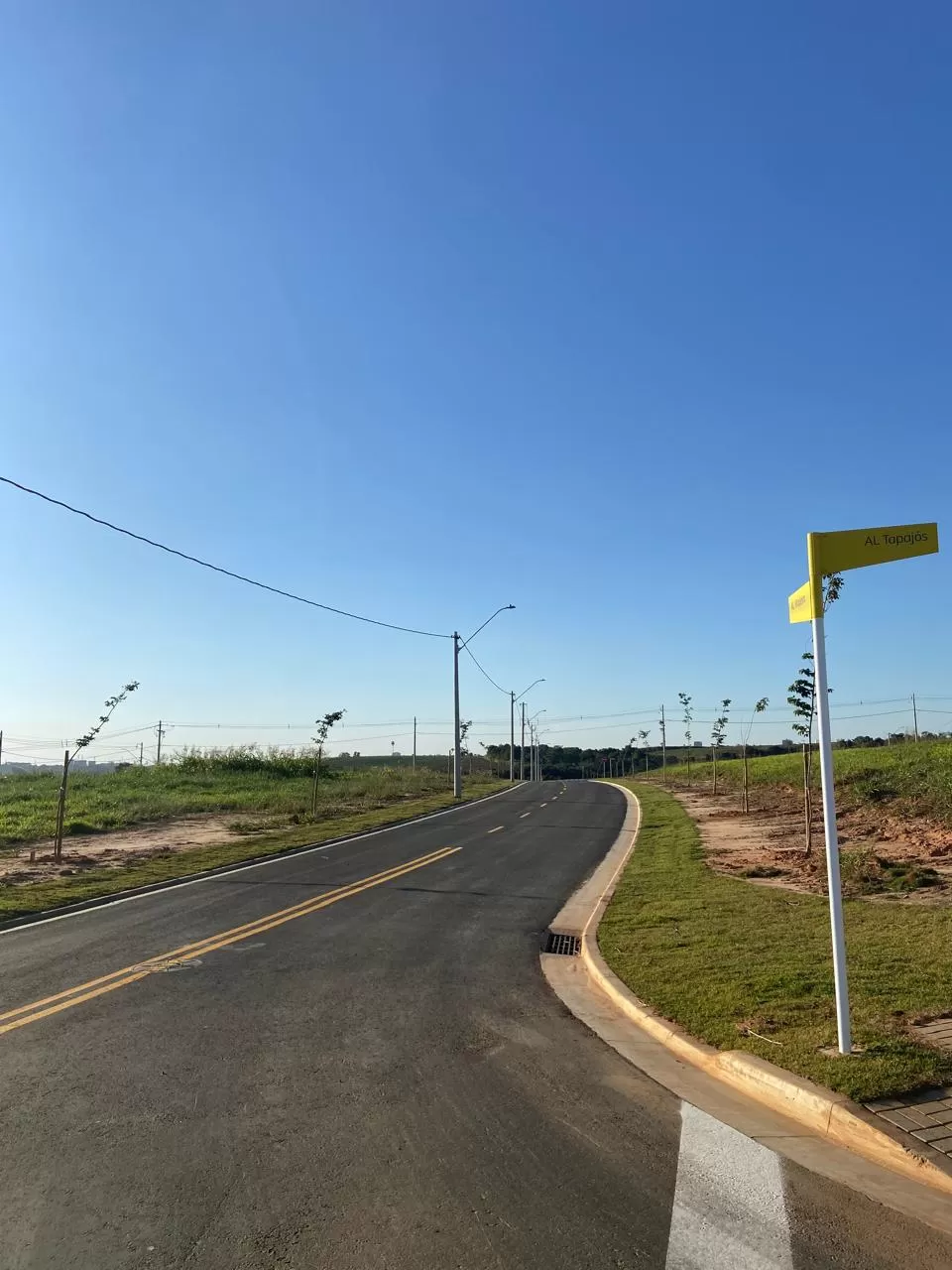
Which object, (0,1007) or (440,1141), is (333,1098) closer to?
(440,1141)

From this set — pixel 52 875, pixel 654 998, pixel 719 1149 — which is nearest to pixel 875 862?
pixel 654 998

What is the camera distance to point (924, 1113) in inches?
186

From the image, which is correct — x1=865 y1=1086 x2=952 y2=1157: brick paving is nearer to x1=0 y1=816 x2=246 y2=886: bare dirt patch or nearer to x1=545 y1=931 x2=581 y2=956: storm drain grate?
x1=545 y1=931 x2=581 y2=956: storm drain grate

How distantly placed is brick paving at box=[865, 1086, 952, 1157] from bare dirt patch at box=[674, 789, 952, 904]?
272 inches

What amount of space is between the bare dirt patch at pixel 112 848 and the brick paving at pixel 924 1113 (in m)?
15.7

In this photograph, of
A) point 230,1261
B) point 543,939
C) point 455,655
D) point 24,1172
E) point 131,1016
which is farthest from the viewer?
point 455,655

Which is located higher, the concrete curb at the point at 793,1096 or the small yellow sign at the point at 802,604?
the small yellow sign at the point at 802,604

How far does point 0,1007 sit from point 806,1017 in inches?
269

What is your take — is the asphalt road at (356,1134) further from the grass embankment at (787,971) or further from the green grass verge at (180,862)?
the green grass verge at (180,862)

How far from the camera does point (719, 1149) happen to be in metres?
4.66

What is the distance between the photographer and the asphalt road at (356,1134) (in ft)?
12.3

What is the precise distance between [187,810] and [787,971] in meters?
29.2

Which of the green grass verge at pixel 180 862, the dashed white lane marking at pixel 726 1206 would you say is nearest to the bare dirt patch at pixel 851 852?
the dashed white lane marking at pixel 726 1206

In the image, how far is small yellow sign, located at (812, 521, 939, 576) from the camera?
19.7 feet
